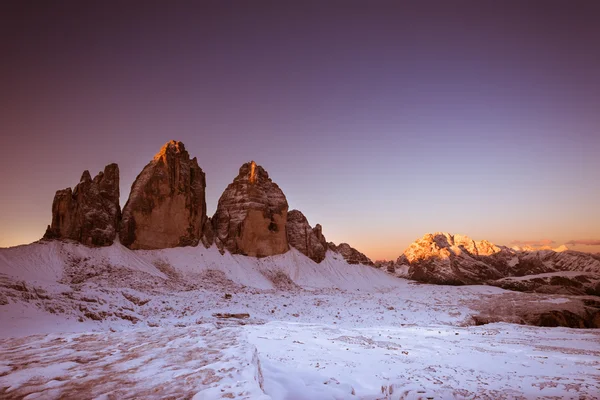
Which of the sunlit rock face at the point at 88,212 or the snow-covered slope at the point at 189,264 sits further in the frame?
the sunlit rock face at the point at 88,212

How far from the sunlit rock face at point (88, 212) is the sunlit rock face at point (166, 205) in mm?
2081

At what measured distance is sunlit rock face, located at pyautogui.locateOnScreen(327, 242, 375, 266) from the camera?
220 feet

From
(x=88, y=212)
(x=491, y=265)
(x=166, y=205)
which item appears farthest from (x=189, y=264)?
(x=491, y=265)

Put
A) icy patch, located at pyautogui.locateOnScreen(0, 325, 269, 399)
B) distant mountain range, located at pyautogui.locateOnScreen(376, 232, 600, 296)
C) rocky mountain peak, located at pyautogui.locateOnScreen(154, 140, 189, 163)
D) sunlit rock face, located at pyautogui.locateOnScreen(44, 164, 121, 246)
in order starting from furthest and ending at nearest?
distant mountain range, located at pyautogui.locateOnScreen(376, 232, 600, 296), rocky mountain peak, located at pyautogui.locateOnScreen(154, 140, 189, 163), sunlit rock face, located at pyautogui.locateOnScreen(44, 164, 121, 246), icy patch, located at pyautogui.locateOnScreen(0, 325, 269, 399)

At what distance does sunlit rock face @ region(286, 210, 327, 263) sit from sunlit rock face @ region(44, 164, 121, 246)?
3096 cm

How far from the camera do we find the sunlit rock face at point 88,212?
37.3 metres

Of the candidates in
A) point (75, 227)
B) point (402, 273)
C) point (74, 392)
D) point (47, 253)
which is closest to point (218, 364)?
point (74, 392)

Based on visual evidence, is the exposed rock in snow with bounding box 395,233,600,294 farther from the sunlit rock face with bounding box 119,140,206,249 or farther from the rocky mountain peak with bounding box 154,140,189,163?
the rocky mountain peak with bounding box 154,140,189,163

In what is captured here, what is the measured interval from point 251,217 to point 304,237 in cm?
1328

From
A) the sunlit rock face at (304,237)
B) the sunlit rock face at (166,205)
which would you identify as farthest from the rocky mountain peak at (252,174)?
the sunlit rock face at (304,237)

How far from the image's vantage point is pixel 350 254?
68.0 m

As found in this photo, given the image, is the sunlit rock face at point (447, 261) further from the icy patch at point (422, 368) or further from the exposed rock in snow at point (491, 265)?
the icy patch at point (422, 368)

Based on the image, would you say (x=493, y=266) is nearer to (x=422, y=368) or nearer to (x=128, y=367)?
(x=422, y=368)

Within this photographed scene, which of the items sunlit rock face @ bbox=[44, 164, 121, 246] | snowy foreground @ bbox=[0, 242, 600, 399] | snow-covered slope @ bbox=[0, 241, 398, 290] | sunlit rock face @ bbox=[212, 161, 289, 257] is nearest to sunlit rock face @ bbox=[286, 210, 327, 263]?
snow-covered slope @ bbox=[0, 241, 398, 290]
